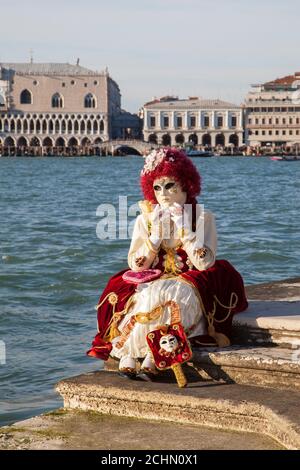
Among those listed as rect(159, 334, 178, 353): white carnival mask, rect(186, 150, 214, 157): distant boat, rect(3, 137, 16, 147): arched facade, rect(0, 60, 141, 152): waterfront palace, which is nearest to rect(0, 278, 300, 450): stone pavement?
rect(159, 334, 178, 353): white carnival mask

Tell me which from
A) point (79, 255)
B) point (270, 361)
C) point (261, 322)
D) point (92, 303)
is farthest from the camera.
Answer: point (79, 255)

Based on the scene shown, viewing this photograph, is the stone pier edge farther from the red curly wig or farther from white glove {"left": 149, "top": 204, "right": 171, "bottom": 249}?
the red curly wig

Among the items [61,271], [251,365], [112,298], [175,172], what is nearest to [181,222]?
[175,172]

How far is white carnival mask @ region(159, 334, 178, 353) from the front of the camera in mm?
3643

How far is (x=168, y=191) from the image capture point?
406 cm

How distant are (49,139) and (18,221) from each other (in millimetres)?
75601

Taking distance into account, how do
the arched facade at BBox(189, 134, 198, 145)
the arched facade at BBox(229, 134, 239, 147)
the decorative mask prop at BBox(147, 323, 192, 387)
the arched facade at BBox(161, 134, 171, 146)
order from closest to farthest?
1. the decorative mask prop at BBox(147, 323, 192, 387)
2. the arched facade at BBox(161, 134, 171, 146)
3. the arched facade at BBox(189, 134, 198, 145)
4. the arched facade at BBox(229, 134, 239, 147)

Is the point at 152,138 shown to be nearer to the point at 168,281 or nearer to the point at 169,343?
the point at 168,281

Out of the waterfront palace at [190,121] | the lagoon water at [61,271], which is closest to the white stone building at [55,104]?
the waterfront palace at [190,121]

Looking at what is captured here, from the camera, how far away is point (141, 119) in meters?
95.9

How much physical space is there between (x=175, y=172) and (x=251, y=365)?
2.79 feet

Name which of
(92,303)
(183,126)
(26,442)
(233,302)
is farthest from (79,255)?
(183,126)

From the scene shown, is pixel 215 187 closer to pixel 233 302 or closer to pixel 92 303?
pixel 92 303

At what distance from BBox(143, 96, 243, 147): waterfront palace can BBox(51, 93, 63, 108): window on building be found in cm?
732
